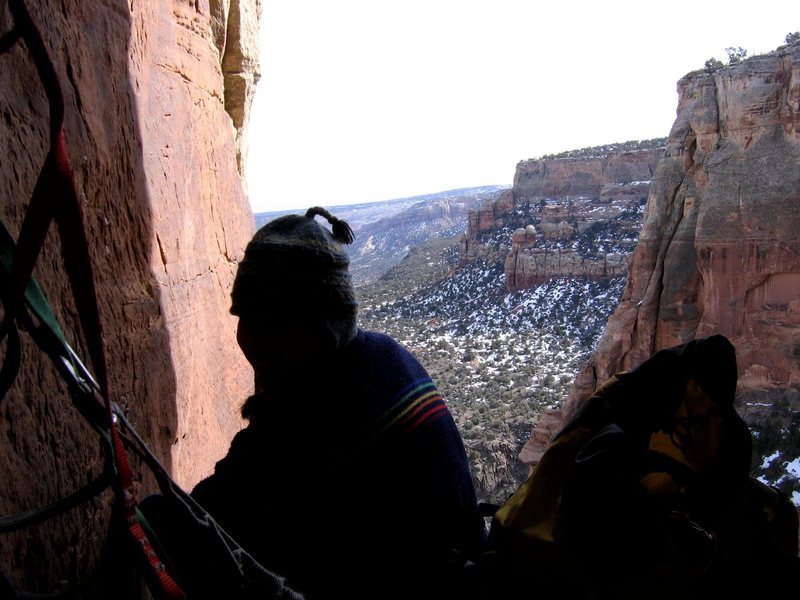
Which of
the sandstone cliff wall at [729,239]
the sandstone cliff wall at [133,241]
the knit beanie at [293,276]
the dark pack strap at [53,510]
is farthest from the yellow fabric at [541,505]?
the sandstone cliff wall at [729,239]

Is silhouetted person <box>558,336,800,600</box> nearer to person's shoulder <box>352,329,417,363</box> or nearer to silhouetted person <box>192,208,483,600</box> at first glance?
silhouetted person <box>192,208,483,600</box>

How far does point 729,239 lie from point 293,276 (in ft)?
53.5

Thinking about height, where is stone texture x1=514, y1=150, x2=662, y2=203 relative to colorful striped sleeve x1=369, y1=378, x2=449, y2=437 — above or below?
above

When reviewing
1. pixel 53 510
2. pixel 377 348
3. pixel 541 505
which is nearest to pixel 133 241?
pixel 377 348

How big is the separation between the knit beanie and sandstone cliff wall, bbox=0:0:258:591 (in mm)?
524

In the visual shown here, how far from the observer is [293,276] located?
1430 mm

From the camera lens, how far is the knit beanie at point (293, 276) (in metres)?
1.43

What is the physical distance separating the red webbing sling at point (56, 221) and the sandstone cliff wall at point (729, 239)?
16.3m

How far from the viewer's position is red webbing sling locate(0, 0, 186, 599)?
788 millimetres

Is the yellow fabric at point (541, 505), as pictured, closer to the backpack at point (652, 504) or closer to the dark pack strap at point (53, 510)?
the backpack at point (652, 504)

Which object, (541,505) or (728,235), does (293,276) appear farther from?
(728,235)

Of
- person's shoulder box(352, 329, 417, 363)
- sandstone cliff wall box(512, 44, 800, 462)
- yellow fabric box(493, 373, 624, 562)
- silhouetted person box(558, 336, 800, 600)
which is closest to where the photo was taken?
silhouetted person box(558, 336, 800, 600)

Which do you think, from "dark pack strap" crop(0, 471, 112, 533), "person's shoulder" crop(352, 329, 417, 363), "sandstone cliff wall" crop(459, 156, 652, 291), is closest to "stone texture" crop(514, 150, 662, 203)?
"sandstone cliff wall" crop(459, 156, 652, 291)

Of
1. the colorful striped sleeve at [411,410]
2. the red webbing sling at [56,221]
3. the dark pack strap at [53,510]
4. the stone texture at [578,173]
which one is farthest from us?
the stone texture at [578,173]
